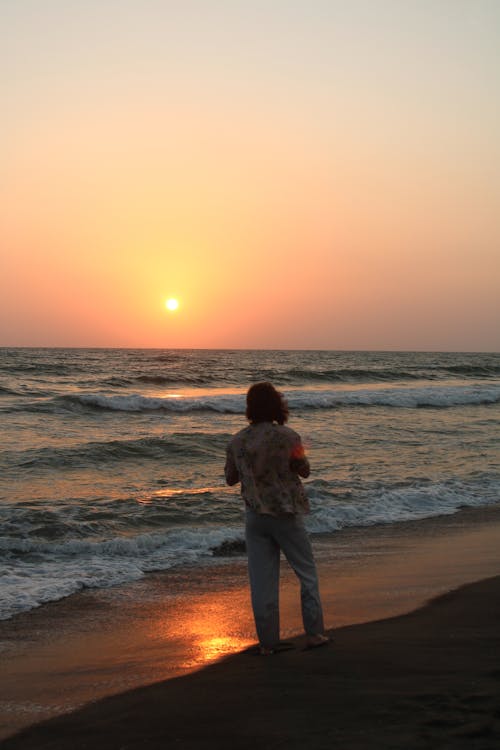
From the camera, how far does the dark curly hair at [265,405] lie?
196 inches

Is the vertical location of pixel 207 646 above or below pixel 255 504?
below

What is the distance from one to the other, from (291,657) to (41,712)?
1509 millimetres

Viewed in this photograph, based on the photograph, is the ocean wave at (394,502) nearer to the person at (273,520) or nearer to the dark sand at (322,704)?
the person at (273,520)

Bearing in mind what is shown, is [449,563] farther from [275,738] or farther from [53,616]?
[275,738]

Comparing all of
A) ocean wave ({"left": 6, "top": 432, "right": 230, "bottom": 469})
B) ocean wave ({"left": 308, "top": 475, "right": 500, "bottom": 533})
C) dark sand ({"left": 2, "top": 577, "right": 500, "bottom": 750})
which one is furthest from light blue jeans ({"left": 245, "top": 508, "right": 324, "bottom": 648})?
ocean wave ({"left": 6, "top": 432, "right": 230, "bottom": 469})

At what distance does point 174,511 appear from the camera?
10.2 meters

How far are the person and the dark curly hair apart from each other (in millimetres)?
66

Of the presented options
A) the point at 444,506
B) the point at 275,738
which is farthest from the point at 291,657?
the point at 444,506

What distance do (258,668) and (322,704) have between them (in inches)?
34.9

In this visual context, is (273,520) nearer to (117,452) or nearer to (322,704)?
(322,704)

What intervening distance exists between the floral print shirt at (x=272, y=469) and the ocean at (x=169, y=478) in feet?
8.47

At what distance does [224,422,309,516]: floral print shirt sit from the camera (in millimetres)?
4836

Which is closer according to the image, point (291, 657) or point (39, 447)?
point (291, 657)

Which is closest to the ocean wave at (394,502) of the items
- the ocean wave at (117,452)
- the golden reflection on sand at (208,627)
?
the golden reflection on sand at (208,627)
